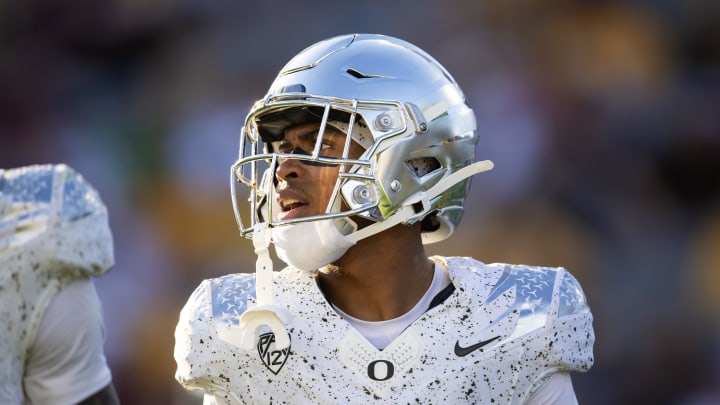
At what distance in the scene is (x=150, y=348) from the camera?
4867 mm

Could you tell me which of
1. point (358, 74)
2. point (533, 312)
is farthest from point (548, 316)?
point (358, 74)

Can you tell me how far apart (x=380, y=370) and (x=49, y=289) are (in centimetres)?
72

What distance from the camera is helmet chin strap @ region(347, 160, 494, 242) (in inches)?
97.6

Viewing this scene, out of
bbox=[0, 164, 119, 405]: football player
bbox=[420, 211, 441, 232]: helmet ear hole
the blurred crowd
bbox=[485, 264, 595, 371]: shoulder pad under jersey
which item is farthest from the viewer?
the blurred crowd

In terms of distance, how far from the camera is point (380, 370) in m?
2.44

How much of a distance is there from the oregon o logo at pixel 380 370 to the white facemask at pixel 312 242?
0.24 m

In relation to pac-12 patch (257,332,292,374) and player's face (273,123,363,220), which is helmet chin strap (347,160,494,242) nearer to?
player's face (273,123,363,220)

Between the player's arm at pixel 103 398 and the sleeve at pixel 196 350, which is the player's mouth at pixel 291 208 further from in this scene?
the player's arm at pixel 103 398

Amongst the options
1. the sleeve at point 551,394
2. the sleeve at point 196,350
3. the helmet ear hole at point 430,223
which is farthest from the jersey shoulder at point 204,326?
the sleeve at point 551,394

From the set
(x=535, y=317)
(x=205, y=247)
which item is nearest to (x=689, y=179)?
(x=205, y=247)

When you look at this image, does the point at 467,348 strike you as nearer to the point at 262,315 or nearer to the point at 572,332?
the point at 572,332

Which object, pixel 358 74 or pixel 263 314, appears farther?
pixel 358 74

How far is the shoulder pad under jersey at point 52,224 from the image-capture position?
6.81ft

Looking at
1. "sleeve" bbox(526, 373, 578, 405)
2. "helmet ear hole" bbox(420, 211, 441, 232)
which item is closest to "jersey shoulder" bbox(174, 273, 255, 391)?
"helmet ear hole" bbox(420, 211, 441, 232)
